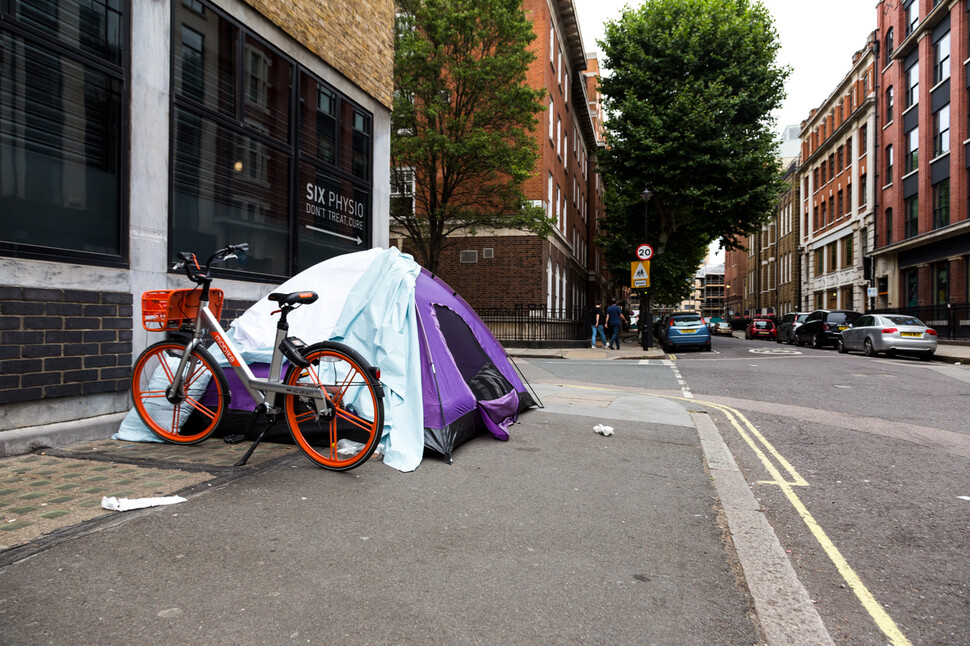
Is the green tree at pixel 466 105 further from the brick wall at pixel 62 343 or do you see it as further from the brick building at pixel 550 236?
the brick wall at pixel 62 343

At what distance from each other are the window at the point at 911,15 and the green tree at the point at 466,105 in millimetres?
25493

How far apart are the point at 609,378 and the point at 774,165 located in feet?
61.9

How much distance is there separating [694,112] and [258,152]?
22004 millimetres

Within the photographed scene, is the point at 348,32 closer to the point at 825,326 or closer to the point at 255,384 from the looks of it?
the point at 255,384

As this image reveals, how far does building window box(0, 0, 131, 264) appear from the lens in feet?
15.0

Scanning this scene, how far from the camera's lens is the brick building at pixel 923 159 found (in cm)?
2691

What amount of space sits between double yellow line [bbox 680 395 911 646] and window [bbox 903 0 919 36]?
115 ft

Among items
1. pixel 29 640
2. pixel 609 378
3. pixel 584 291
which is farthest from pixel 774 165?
pixel 29 640

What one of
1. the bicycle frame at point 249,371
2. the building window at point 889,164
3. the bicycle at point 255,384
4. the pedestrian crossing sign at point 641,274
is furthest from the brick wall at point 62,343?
the building window at point 889,164

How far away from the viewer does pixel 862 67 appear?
38.9m

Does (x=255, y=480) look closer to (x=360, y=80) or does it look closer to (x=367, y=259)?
(x=367, y=259)

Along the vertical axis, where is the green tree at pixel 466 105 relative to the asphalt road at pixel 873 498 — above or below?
above

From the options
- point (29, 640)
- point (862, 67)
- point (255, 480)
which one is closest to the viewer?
point (29, 640)

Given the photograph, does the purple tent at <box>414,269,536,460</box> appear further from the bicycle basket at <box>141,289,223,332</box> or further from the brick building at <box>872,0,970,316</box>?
the brick building at <box>872,0,970,316</box>
